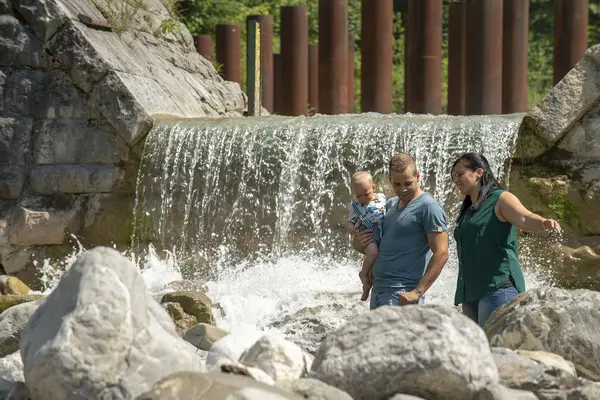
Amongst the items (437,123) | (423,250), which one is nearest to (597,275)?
(437,123)

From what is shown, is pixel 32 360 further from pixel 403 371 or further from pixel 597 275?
pixel 597 275

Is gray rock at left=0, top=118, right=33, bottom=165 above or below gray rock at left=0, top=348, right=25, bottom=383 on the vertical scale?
above

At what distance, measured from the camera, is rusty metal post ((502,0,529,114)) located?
48.5 ft

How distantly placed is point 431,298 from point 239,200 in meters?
2.20

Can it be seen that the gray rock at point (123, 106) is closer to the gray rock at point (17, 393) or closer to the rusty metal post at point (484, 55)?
the rusty metal post at point (484, 55)

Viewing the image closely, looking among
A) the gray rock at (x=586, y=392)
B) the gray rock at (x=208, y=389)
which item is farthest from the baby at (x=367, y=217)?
the gray rock at (x=208, y=389)

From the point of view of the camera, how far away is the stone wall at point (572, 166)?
9.63 metres

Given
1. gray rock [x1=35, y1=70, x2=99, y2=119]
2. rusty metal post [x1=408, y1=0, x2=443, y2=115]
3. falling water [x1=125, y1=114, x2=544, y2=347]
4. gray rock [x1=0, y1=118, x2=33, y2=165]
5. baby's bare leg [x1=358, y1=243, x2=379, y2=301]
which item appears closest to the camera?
baby's bare leg [x1=358, y1=243, x2=379, y2=301]

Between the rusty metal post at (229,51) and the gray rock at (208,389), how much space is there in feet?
39.4

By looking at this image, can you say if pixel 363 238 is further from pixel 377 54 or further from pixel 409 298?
pixel 377 54

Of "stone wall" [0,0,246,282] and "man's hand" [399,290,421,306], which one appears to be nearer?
"man's hand" [399,290,421,306]

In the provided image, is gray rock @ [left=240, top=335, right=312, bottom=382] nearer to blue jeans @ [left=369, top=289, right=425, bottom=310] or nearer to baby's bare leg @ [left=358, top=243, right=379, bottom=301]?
blue jeans @ [left=369, top=289, right=425, bottom=310]

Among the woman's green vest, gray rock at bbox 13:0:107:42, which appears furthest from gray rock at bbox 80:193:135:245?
the woman's green vest

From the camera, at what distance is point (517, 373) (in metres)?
5.24
